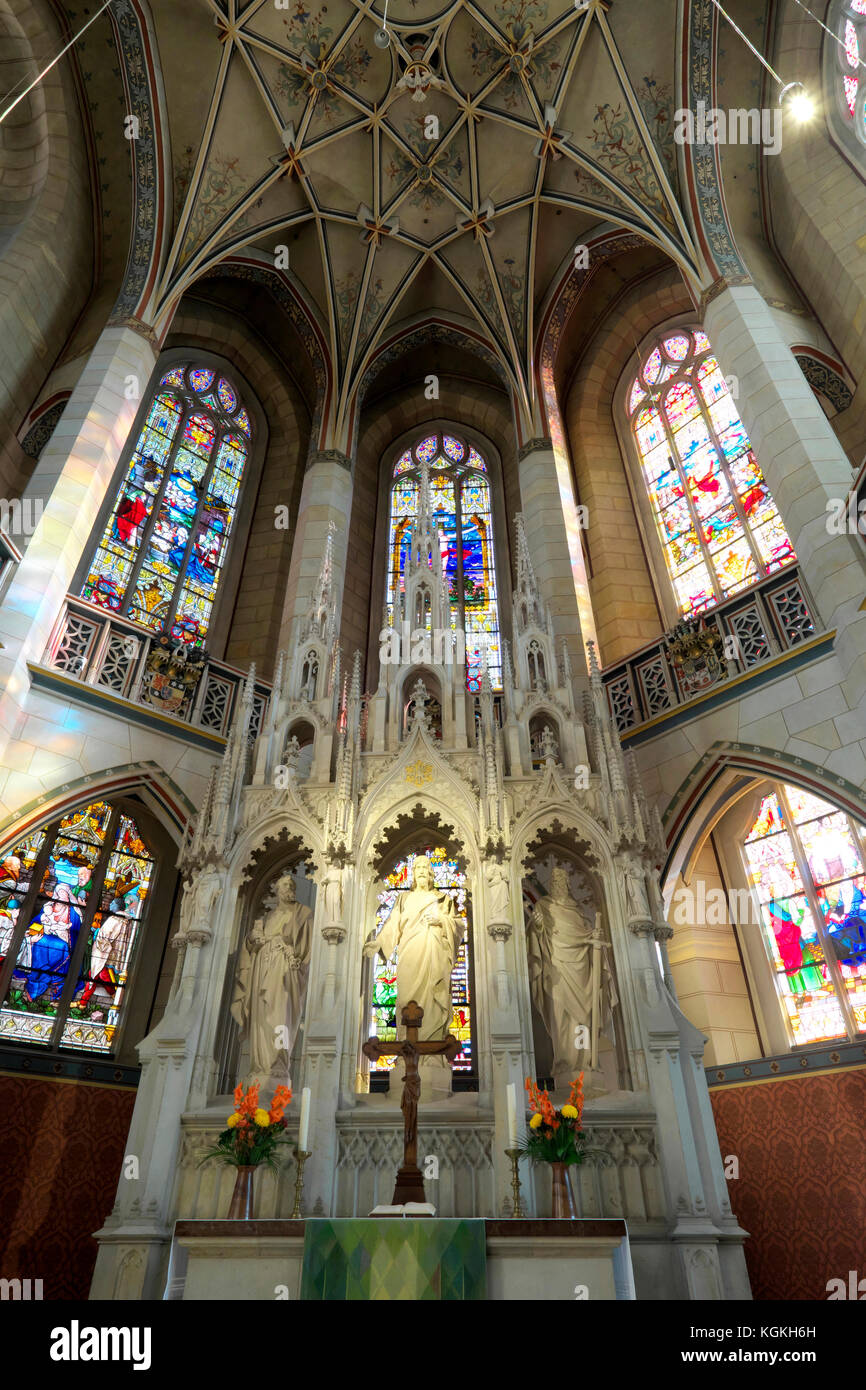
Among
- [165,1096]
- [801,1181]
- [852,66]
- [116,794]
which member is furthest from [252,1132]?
[852,66]

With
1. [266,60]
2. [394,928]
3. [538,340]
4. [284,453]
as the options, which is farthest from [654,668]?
[266,60]

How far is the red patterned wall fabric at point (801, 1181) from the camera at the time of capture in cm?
855

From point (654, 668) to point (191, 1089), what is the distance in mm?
7729

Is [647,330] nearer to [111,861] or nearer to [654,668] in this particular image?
[654,668]

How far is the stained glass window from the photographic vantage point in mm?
11898

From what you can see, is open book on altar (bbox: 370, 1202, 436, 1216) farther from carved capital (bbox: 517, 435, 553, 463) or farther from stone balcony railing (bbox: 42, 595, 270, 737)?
carved capital (bbox: 517, 435, 553, 463)

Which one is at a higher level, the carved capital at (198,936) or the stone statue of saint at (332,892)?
the stone statue of saint at (332,892)

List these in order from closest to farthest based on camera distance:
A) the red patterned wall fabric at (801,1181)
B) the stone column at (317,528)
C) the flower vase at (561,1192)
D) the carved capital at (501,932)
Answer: the flower vase at (561,1192), the carved capital at (501,932), the red patterned wall fabric at (801,1181), the stone column at (317,528)

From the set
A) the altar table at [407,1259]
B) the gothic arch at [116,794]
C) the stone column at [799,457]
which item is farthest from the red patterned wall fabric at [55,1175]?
the stone column at [799,457]

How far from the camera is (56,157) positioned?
13.8 metres

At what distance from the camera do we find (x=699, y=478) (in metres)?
13.6

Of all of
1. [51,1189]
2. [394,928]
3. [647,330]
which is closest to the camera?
[394,928]

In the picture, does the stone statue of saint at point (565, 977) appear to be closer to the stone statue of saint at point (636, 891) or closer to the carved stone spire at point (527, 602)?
the stone statue of saint at point (636, 891)
